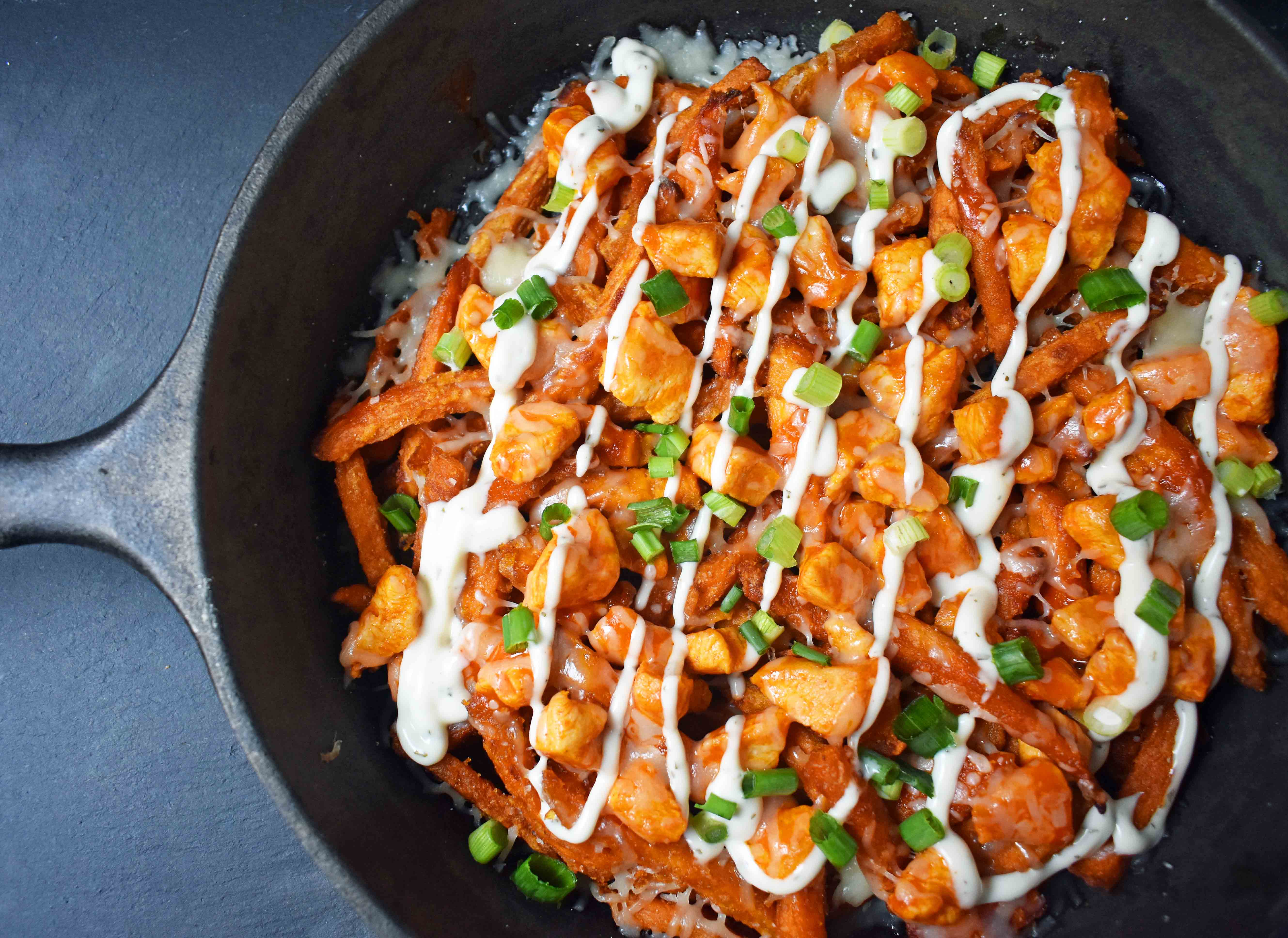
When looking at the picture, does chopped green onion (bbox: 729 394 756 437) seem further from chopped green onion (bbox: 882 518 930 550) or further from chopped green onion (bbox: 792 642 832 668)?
chopped green onion (bbox: 792 642 832 668)

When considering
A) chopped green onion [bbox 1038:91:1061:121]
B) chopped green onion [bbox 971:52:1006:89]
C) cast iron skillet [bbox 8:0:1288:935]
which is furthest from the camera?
chopped green onion [bbox 971:52:1006:89]

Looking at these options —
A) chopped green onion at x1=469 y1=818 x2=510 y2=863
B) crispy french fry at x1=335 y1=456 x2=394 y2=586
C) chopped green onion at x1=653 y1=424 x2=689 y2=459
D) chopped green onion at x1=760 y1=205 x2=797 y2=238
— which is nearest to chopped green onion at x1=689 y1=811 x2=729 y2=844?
chopped green onion at x1=469 y1=818 x2=510 y2=863

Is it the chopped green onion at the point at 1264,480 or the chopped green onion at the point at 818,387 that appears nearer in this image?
the chopped green onion at the point at 818,387

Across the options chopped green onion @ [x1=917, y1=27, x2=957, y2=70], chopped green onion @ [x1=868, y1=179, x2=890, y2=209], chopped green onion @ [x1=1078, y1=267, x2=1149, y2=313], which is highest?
chopped green onion @ [x1=917, y1=27, x2=957, y2=70]

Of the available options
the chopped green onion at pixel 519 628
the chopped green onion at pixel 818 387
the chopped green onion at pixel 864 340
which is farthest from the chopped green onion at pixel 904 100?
the chopped green onion at pixel 519 628

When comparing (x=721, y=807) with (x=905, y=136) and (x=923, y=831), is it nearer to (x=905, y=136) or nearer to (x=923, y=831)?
(x=923, y=831)

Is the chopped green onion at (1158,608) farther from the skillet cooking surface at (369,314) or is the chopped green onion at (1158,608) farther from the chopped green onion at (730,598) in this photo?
the chopped green onion at (730,598)
